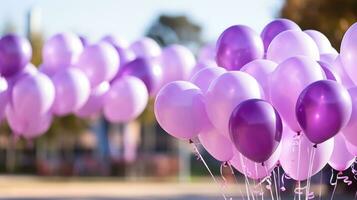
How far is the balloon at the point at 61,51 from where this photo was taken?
9789 millimetres

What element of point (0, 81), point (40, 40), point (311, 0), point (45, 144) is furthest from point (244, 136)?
point (45, 144)

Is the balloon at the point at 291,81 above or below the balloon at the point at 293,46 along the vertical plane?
below

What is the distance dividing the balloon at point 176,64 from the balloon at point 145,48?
0.96 feet

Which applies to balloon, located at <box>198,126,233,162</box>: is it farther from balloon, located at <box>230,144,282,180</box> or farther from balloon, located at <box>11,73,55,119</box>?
balloon, located at <box>11,73,55,119</box>

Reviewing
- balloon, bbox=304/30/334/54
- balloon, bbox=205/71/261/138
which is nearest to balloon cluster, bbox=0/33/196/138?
balloon, bbox=304/30/334/54

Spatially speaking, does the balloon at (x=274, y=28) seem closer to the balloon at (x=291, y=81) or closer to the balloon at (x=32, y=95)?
the balloon at (x=291, y=81)

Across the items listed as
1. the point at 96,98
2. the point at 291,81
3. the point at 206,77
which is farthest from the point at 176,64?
the point at 291,81

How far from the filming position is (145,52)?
10484 mm

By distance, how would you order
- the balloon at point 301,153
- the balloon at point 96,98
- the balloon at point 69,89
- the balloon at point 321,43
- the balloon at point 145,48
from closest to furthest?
the balloon at point 301,153
the balloon at point 321,43
the balloon at point 69,89
the balloon at point 96,98
the balloon at point 145,48

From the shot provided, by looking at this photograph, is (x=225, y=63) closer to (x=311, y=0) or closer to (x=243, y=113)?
(x=243, y=113)

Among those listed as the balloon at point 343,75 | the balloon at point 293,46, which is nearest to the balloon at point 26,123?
the balloon at point 293,46

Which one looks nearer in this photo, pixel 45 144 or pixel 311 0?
pixel 311 0

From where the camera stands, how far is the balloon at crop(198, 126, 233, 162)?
657cm

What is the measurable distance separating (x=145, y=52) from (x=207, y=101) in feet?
14.3
